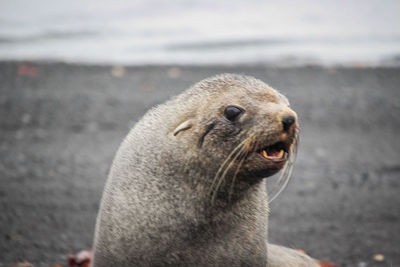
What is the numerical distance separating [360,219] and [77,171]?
11.5ft

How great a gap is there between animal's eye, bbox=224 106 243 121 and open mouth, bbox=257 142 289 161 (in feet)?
0.82

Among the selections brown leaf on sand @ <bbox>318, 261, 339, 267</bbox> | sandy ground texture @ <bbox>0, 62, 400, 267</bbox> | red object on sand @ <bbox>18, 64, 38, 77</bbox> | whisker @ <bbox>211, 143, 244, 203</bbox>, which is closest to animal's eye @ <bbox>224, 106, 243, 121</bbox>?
whisker @ <bbox>211, 143, 244, 203</bbox>

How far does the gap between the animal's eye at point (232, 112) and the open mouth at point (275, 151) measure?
249 millimetres

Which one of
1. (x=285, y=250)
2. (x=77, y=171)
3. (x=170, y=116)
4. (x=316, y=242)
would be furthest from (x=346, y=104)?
(x=170, y=116)

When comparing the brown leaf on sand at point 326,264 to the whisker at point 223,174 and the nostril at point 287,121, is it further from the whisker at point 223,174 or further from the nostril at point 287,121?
the nostril at point 287,121

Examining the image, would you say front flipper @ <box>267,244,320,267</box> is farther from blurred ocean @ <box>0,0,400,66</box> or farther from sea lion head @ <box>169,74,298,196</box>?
blurred ocean @ <box>0,0,400,66</box>

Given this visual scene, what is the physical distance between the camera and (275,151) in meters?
3.04

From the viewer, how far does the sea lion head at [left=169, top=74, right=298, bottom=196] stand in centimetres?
296

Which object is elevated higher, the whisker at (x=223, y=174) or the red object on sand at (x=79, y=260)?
the whisker at (x=223, y=174)

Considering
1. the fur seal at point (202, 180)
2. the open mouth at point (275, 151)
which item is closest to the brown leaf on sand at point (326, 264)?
the fur seal at point (202, 180)

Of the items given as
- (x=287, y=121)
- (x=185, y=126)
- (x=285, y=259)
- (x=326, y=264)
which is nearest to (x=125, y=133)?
(x=326, y=264)

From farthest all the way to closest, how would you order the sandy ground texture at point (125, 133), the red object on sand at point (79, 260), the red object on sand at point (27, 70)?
the red object on sand at point (27, 70) → the sandy ground texture at point (125, 133) → the red object on sand at point (79, 260)

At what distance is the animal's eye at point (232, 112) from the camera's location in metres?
3.08

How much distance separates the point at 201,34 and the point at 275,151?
10177 millimetres
